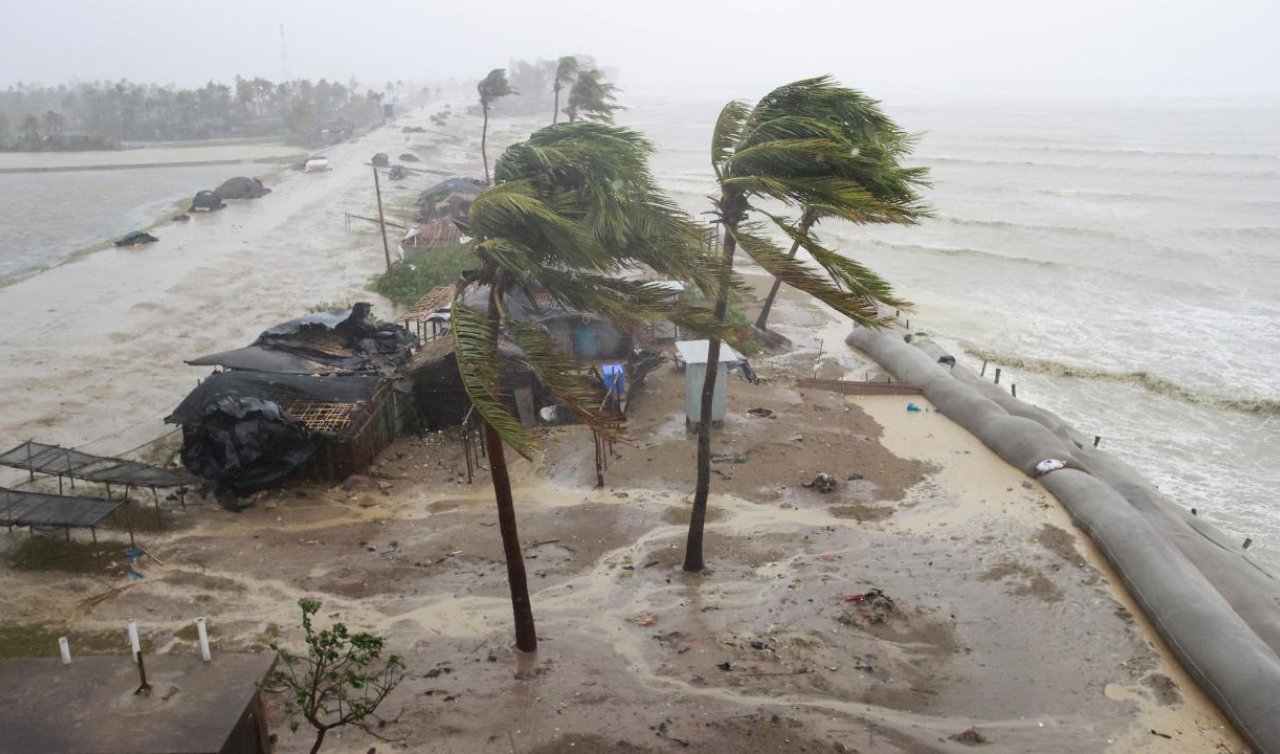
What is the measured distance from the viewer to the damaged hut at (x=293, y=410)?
12.8m

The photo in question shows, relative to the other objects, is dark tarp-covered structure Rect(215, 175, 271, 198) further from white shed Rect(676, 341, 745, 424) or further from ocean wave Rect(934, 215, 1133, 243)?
ocean wave Rect(934, 215, 1133, 243)

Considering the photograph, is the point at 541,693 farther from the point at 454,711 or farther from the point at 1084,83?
the point at 1084,83

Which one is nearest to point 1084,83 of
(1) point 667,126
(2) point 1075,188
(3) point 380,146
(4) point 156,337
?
(1) point 667,126

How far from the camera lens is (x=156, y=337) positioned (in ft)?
67.9

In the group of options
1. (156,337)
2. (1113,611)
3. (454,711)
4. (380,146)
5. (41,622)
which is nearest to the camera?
(454,711)

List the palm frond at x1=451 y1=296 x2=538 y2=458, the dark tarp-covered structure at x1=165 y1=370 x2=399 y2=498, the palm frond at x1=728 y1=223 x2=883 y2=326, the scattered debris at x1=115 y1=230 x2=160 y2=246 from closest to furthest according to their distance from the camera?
1. the palm frond at x1=451 y1=296 x2=538 y2=458
2. the palm frond at x1=728 y1=223 x2=883 y2=326
3. the dark tarp-covered structure at x1=165 y1=370 x2=399 y2=498
4. the scattered debris at x1=115 y1=230 x2=160 y2=246

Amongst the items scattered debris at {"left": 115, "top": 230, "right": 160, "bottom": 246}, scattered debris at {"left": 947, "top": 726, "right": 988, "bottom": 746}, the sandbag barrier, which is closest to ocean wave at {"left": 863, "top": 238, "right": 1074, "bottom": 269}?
the sandbag barrier

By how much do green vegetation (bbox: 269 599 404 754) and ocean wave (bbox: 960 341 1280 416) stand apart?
20385 mm

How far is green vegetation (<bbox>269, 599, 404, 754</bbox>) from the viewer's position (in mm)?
5562

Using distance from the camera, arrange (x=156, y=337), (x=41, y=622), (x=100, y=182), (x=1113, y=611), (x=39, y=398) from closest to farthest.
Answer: (x=41, y=622) → (x=1113, y=611) → (x=39, y=398) → (x=156, y=337) → (x=100, y=182)

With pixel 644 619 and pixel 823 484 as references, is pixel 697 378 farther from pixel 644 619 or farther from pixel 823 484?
pixel 644 619

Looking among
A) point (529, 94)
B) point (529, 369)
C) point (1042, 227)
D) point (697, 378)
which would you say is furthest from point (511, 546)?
point (529, 94)

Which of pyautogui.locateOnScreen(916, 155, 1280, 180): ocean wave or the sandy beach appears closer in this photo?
the sandy beach

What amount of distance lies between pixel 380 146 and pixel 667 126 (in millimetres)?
47528
